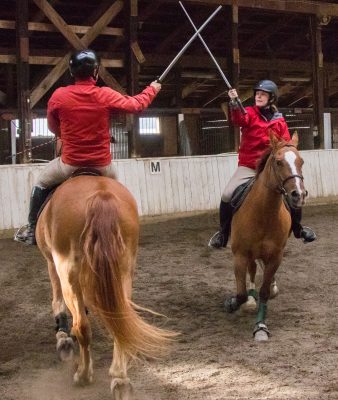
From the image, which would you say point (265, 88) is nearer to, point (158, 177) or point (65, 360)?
point (65, 360)

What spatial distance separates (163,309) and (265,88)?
8.16 feet

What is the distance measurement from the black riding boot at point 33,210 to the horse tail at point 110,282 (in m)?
1.44

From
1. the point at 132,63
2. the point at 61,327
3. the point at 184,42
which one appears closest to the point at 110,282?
the point at 61,327

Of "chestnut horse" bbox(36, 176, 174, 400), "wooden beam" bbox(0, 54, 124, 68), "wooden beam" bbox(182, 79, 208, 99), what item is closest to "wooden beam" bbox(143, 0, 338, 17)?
"wooden beam" bbox(0, 54, 124, 68)

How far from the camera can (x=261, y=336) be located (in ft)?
16.8

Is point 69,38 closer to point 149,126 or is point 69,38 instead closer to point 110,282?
point 149,126

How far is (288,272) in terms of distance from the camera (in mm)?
7797

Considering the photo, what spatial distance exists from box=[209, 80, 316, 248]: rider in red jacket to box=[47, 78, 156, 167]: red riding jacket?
1526mm

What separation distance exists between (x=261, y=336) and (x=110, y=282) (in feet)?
6.40

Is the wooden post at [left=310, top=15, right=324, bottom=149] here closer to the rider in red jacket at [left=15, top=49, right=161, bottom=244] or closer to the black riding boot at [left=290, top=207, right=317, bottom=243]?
the black riding boot at [left=290, top=207, right=317, bottom=243]

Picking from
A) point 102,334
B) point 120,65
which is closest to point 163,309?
point 102,334

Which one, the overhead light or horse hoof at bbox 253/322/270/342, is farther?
the overhead light

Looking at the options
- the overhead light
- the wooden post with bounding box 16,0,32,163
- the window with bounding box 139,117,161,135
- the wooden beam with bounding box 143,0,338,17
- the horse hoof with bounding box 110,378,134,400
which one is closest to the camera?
the horse hoof with bounding box 110,378,134,400

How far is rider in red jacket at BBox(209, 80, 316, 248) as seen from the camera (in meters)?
5.72
